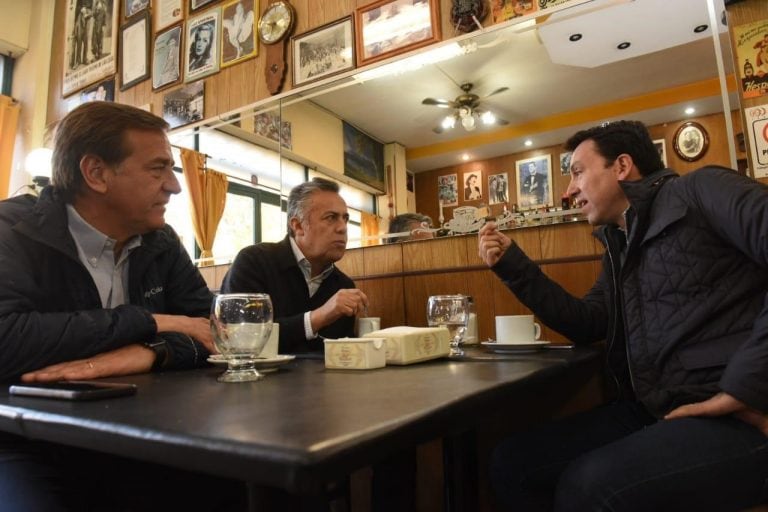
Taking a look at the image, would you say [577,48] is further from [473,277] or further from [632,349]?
[632,349]

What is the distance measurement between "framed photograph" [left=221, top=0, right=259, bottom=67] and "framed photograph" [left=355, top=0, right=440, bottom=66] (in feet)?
2.52

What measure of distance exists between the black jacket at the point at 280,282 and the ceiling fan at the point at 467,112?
949 mm

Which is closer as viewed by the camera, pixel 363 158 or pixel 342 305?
pixel 342 305

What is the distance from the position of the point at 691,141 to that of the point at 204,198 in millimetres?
2712

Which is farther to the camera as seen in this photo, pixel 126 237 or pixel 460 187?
pixel 460 187

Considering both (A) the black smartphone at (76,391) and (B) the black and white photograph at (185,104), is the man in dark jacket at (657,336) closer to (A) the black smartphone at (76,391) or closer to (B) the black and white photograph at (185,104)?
(A) the black smartphone at (76,391)

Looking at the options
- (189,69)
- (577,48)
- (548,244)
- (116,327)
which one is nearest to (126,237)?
(116,327)

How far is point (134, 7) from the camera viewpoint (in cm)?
374

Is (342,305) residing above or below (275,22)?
below

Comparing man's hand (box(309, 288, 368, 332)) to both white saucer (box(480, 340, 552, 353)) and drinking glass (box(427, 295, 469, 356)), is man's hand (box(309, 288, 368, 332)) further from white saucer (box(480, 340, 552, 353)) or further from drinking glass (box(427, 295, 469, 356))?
white saucer (box(480, 340, 552, 353))

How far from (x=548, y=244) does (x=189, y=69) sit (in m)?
2.60

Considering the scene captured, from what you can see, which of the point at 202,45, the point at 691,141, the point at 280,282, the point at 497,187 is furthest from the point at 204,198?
the point at 691,141

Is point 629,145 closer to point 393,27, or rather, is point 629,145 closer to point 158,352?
point 158,352

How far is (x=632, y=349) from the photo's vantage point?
125 cm
